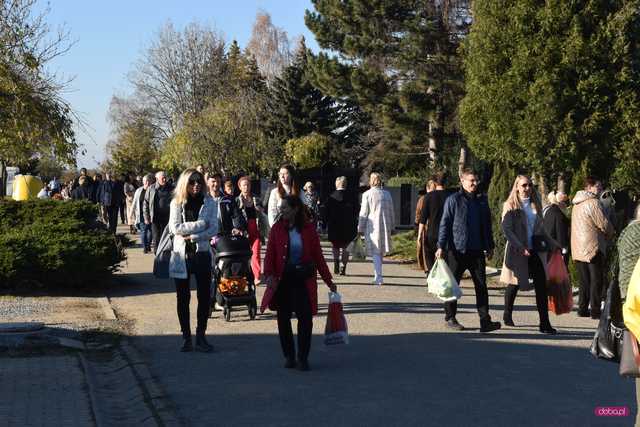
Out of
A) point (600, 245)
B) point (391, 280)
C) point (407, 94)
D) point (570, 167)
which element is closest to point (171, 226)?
point (600, 245)

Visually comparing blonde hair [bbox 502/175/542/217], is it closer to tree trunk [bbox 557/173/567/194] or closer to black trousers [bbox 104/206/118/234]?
tree trunk [bbox 557/173/567/194]

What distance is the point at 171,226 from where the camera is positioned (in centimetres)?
991

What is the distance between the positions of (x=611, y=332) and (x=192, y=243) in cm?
533

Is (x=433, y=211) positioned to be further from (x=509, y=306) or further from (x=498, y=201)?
(x=498, y=201)

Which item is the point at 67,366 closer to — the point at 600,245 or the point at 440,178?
the point at 600,245

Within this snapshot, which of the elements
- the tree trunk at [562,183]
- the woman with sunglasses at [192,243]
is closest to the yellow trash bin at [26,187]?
the tree trunk at [562,183]

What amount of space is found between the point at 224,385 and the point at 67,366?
5.44 feet

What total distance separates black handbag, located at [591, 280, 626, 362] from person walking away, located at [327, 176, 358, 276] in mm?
12433

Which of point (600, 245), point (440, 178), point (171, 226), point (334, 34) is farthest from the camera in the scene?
point (334, 34)

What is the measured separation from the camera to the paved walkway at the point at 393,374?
7188mm

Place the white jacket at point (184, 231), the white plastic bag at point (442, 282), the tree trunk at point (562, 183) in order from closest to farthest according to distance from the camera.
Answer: the white jacket at point (184, 231) → the white plastic bag at point (442, 282) → the tree trunk at point (562, 183)

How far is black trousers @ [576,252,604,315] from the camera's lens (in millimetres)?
12852

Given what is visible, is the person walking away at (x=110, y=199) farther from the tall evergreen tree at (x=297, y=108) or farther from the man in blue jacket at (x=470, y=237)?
the tall evergreen tree at (x=297, y=108)

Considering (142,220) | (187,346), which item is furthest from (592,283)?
(142,220)
